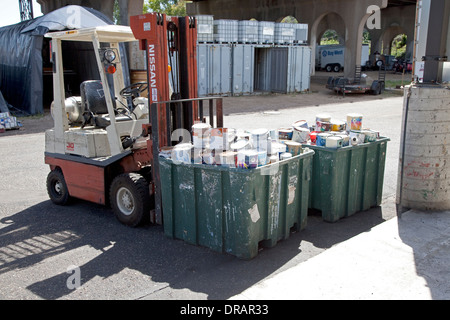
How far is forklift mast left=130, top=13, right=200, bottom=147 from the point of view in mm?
5754

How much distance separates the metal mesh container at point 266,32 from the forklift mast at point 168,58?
1957 centimetres

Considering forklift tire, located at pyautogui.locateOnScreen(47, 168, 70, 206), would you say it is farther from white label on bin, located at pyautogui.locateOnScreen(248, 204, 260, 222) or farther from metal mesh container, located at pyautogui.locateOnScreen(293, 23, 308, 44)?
metal mesh container, located at pyautogui.locateOnScreen(293, 23, 308, 44)

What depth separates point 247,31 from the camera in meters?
24.3

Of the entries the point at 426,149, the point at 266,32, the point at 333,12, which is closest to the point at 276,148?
the point at 426,149

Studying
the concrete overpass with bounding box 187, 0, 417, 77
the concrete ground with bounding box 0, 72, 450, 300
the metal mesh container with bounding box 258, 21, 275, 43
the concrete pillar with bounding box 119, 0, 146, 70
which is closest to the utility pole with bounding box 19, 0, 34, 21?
the concrete overpass with bounding box 187, 0, 417, 77

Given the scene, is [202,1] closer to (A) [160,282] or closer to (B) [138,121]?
(B) [138,121]

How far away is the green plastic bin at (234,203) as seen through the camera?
4.82 meters

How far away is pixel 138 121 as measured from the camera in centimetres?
657

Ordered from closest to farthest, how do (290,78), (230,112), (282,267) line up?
(282,267) → (230,112) → (290,78)

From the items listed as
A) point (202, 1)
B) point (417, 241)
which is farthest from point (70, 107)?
point (202, 1)

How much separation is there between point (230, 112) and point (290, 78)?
26.8 feet

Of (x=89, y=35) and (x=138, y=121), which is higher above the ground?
(x=89, y=35)

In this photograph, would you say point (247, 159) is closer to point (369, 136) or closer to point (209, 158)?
point (209, 158)

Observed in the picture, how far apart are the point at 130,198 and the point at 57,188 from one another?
1.88 meters
